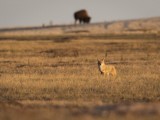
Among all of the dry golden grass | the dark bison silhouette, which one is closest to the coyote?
the dry golden grass

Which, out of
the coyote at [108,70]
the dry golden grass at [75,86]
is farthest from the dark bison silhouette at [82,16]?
the coyote at [108,70]

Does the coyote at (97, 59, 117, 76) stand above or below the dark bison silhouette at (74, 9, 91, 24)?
above

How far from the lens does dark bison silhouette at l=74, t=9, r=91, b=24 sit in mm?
121575

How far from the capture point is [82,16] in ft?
401

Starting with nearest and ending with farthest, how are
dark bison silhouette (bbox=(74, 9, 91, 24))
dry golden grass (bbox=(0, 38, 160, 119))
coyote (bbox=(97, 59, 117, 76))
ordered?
dry golden grass (bbox=(0, 38, 160, 119)) → coyote (bbox=(97, 59, 117, 76)) → dark bison silhouette (bbox=(74, 9, 91, 24))

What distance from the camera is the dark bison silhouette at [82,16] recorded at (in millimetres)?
121575

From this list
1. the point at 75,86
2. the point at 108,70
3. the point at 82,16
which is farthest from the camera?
the point at 82,16

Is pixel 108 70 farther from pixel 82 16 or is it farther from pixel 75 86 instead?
pixel 82 16

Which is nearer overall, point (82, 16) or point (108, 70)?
point (108, 70)

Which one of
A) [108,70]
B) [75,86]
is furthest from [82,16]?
[75,86]

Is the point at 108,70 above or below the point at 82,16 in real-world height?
above

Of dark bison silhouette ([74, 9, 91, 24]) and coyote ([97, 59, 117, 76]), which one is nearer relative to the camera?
coyote ([97, 59, 117, 76])

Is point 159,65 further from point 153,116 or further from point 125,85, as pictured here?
point 153,116

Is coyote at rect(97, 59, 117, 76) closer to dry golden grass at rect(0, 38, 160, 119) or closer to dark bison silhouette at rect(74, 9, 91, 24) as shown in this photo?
dry golden grass at rect(0, 38, 160, 119)
